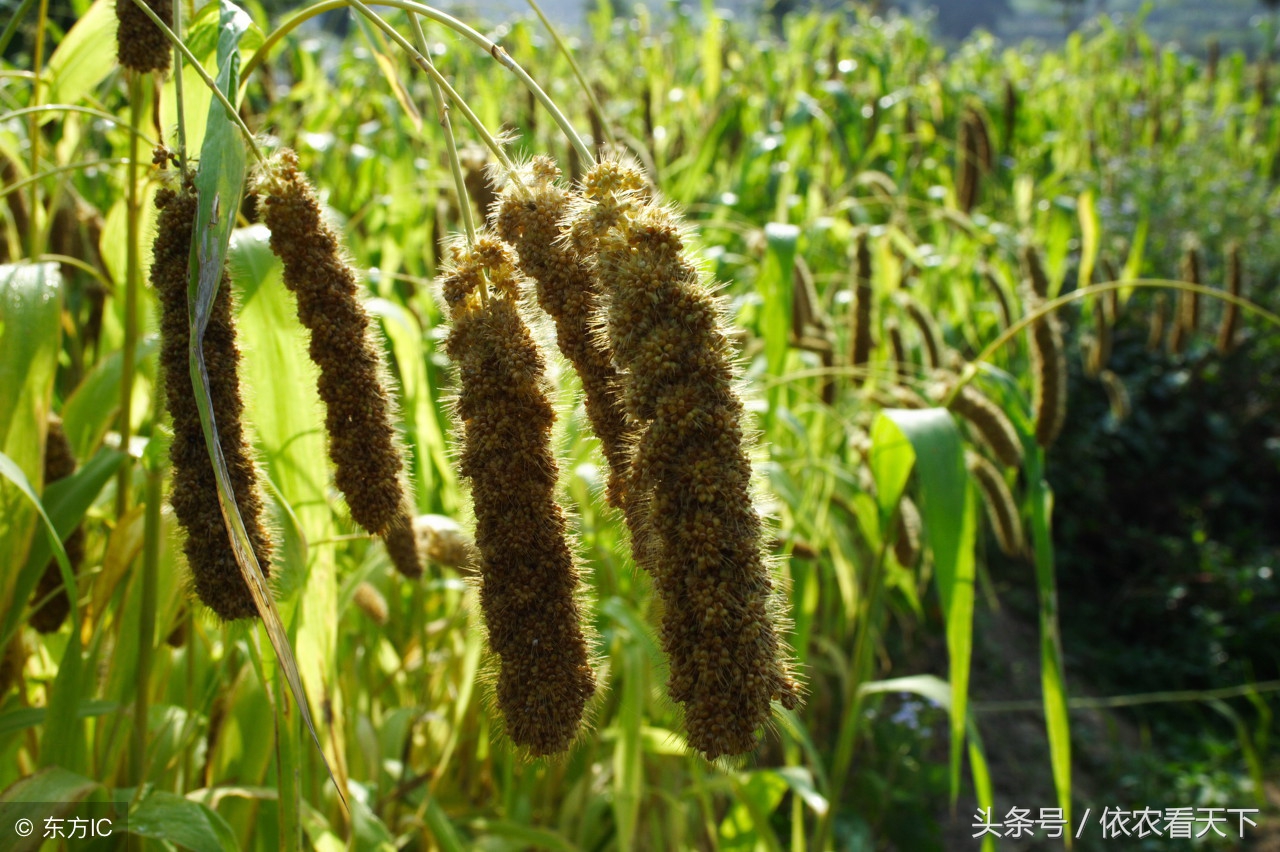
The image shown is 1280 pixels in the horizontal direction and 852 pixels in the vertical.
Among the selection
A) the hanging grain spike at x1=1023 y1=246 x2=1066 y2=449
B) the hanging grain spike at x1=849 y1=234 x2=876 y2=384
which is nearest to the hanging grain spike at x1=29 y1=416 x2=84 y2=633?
the hanging grain spike at x1=849 y1=234 x2=876 y2=384

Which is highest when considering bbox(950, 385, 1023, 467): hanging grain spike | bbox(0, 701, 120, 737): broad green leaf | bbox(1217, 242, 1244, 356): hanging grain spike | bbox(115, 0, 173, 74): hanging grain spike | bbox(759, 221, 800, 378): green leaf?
bbox(1217, 242, 1244, 356): hanging grain spike

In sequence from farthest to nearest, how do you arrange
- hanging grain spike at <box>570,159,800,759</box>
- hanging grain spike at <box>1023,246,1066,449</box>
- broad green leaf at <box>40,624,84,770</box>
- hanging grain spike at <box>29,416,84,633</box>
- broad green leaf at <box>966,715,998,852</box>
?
1. hanging grain spike at <box>1023,246,1066,449</box>
2. broad green leaf at <box>966,715,998,852</box>
3. hanging grain spike at <box>29,416,84,633</box>
4. broad green leaf at <box>40,624,84,770</box>
5. hanging grain spike at <box>570,159,800,759</box>

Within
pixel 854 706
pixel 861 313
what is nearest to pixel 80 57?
pixel 861 313

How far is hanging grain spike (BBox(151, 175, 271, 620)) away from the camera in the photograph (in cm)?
93

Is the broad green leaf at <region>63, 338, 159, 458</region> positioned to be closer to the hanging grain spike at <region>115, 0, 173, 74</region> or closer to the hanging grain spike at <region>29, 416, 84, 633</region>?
the hanging grain spike at <region>29, 416, 84, 633</region>

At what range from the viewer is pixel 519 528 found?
900 mm

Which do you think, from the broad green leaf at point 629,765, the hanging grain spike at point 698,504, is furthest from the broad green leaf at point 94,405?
the hanging grain spike at point 698,504

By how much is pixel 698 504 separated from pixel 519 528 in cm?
19

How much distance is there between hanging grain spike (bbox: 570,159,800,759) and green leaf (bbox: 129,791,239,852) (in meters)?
0.90

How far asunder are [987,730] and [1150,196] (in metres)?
4.43

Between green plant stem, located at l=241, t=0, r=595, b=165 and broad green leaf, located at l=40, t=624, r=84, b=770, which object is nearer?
green plant stem, located at l=241, t=0, r=595, b=165

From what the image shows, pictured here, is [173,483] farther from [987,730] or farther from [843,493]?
[987,730]

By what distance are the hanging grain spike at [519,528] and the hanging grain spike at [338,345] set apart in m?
0.12

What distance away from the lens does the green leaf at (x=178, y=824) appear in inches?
52.6
